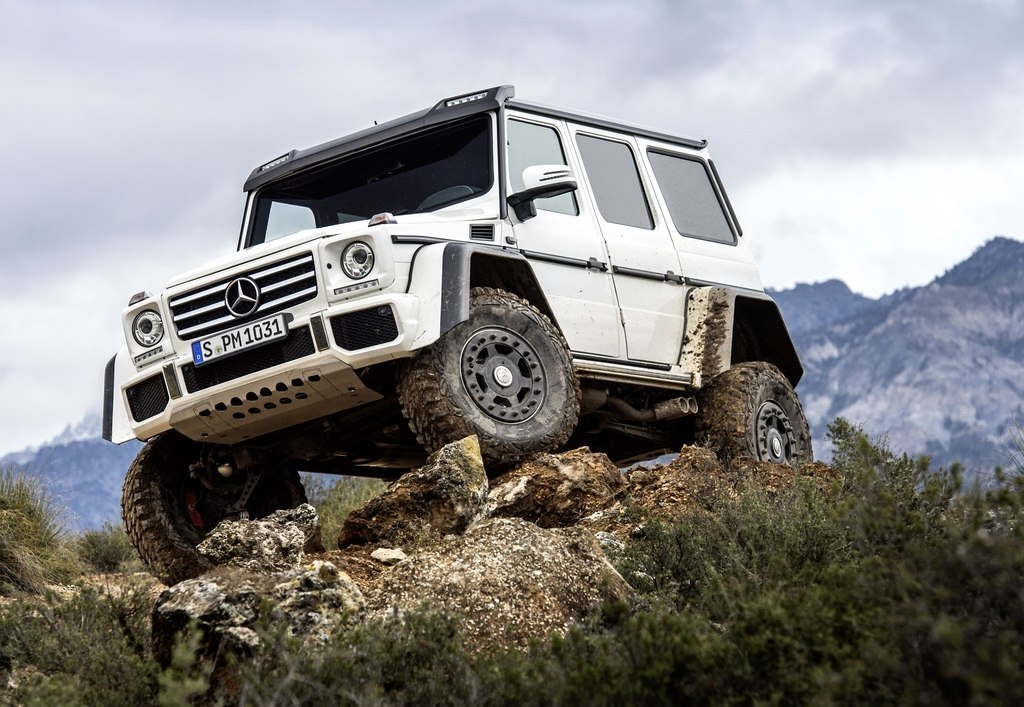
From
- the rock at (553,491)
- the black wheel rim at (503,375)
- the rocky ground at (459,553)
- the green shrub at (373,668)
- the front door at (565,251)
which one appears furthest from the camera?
the front door at (565,251)

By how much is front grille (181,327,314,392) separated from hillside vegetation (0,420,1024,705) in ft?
4.99

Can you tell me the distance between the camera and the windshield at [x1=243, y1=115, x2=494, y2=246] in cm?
803

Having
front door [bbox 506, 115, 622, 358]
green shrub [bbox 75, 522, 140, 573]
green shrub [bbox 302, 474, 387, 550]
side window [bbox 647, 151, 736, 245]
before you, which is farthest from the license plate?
green shrub [bbox 302, 474, 387, 550]

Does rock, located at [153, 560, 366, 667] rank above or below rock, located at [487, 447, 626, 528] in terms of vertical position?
below

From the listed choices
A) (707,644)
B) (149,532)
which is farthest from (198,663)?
(149,532)

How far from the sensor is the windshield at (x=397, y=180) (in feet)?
26.3

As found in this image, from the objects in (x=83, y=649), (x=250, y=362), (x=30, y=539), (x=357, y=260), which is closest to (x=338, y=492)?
→ (x=30, y=539)

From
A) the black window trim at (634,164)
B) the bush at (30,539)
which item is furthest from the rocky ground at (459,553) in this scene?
the bush at (30,539)

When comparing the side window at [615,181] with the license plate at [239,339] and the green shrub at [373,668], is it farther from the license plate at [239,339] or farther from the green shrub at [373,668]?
the green shrub at [373,668]

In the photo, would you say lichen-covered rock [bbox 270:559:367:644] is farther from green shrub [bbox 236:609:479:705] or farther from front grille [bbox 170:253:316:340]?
front grille [bbox 170:253:316:340]

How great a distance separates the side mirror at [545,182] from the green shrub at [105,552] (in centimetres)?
531

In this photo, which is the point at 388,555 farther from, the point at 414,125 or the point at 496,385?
the point at 414,125

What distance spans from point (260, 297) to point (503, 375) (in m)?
1.32

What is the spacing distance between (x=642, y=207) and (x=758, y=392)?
1.40m
